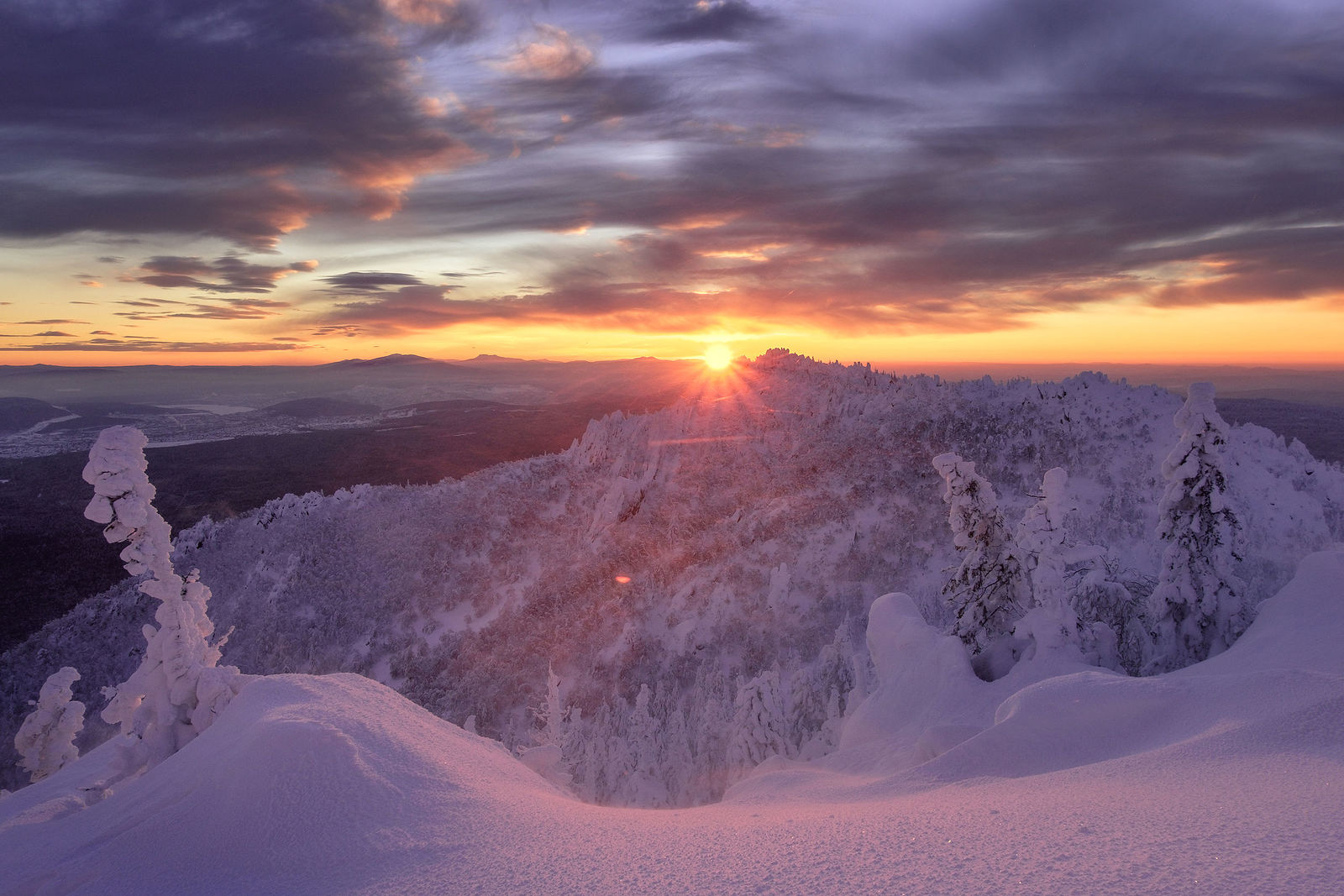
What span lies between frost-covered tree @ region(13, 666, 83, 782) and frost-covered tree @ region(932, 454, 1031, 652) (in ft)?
91.6

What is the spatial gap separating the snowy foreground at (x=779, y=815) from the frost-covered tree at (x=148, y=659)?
2336 mm

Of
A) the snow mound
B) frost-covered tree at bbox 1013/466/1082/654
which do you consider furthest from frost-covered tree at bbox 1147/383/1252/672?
the snow mound

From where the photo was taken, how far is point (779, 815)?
6.38 meters

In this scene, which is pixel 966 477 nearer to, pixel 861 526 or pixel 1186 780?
pixel 1186 780

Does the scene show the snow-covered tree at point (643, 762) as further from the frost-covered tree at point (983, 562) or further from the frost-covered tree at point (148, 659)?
the frost-covered tree at point (148, 659)

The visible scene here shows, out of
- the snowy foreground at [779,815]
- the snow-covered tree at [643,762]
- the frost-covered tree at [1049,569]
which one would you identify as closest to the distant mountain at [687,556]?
the snow-covered tree at [643,762]

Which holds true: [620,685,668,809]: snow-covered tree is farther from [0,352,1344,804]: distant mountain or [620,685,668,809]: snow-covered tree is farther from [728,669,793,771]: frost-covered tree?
[728,669,793,771]: frost-covered tree

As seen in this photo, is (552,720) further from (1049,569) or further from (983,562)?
(1049,569)

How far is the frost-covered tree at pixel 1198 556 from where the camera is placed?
13.8m

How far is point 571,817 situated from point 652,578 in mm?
30320

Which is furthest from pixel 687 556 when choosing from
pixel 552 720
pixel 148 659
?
pixel 148 659

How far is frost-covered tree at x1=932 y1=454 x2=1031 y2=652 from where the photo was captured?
15258mm

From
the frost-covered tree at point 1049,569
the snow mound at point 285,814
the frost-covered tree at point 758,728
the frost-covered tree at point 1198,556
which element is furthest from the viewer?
the frost-covered tree at point 758,728

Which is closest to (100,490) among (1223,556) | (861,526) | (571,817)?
(571,817)
